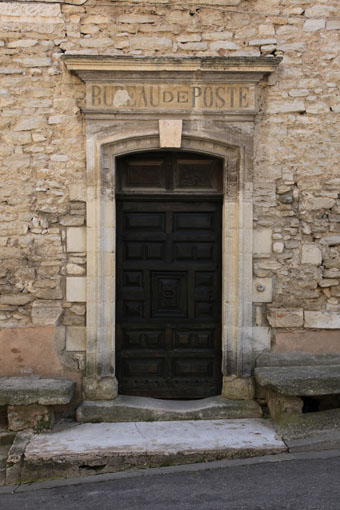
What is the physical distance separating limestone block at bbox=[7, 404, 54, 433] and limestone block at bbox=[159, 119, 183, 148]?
2680 mm

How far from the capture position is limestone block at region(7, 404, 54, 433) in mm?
4414

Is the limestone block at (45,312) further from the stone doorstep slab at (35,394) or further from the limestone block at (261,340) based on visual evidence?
the limestone block at (261,340)

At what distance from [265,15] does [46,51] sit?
2.12 metres

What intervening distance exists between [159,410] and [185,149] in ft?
8.24

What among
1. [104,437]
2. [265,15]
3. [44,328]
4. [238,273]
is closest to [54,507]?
[104,437]

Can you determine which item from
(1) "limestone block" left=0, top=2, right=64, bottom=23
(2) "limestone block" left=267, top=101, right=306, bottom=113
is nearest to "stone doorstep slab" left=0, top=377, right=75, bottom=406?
(2) "limestone block" left=267, top=101, right=306, bottom=113

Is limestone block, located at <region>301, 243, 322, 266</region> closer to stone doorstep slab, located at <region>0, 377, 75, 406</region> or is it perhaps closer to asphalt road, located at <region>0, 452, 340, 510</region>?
asphalt road, located at <region>0, 452, 340, 510</region>

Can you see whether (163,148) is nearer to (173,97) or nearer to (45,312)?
(173,97)

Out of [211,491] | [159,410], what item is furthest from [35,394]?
[211,491]

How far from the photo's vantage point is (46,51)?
475cm

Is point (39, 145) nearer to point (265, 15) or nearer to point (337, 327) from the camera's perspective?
point (265, 15)

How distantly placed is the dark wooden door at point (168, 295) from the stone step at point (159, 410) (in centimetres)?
31

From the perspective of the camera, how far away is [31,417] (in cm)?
443

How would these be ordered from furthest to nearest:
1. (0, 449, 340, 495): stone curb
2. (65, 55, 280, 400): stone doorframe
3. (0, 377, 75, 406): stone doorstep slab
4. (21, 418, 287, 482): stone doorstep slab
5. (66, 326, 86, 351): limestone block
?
(66, 326, 86, 351): limestone block → (65, 55, 280, 400): stone doorframe → (0, 377, 75, 406): stone doorstep slab → (21, 418, 287, 482): stone doorstep slab → (0, 449, 340, 495): stone curb
